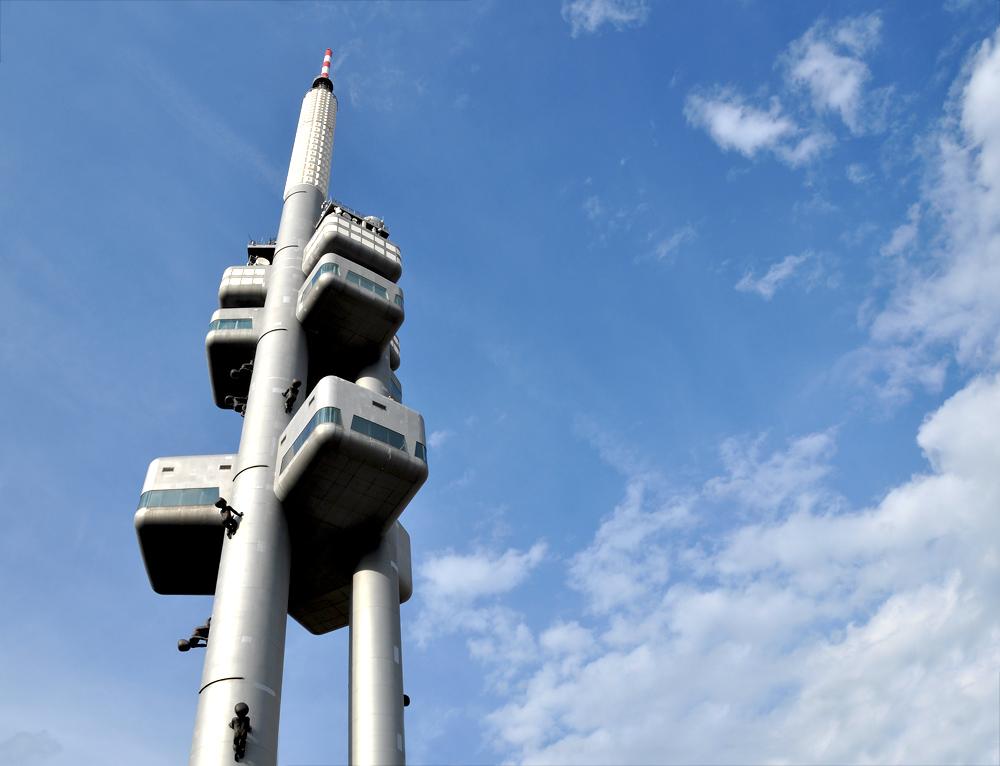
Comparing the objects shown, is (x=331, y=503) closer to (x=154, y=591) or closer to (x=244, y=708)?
(x=244, y=708)

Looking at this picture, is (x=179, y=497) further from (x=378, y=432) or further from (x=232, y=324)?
(x=232, y=324)

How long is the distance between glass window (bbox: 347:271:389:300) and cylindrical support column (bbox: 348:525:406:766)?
2020 centimetres

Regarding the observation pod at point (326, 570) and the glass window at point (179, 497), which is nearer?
the observation pod at point (326, 570)

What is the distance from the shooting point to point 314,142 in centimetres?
8406

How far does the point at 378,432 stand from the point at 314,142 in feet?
152

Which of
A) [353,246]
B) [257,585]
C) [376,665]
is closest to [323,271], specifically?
[353,246]

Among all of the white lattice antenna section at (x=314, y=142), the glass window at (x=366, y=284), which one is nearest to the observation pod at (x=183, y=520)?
the glass window at (x=366, y=284)

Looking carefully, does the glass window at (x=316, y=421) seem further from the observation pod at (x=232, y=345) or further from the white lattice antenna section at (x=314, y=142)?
the white lattice antenna section at (x=314, y=142)

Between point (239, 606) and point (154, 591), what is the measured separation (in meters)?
16.0

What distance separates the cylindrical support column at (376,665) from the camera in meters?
43.2

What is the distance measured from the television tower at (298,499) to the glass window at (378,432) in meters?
0.14

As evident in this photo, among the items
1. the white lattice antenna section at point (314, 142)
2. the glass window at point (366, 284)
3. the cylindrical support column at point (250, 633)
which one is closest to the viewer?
the cylindrical support column at point (250, 633)

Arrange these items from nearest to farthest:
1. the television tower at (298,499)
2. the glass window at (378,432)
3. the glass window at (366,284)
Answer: the television tower at (298,499) → the glass window at (378,432) → the glass window at (366,284)

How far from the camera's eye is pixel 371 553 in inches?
2034
